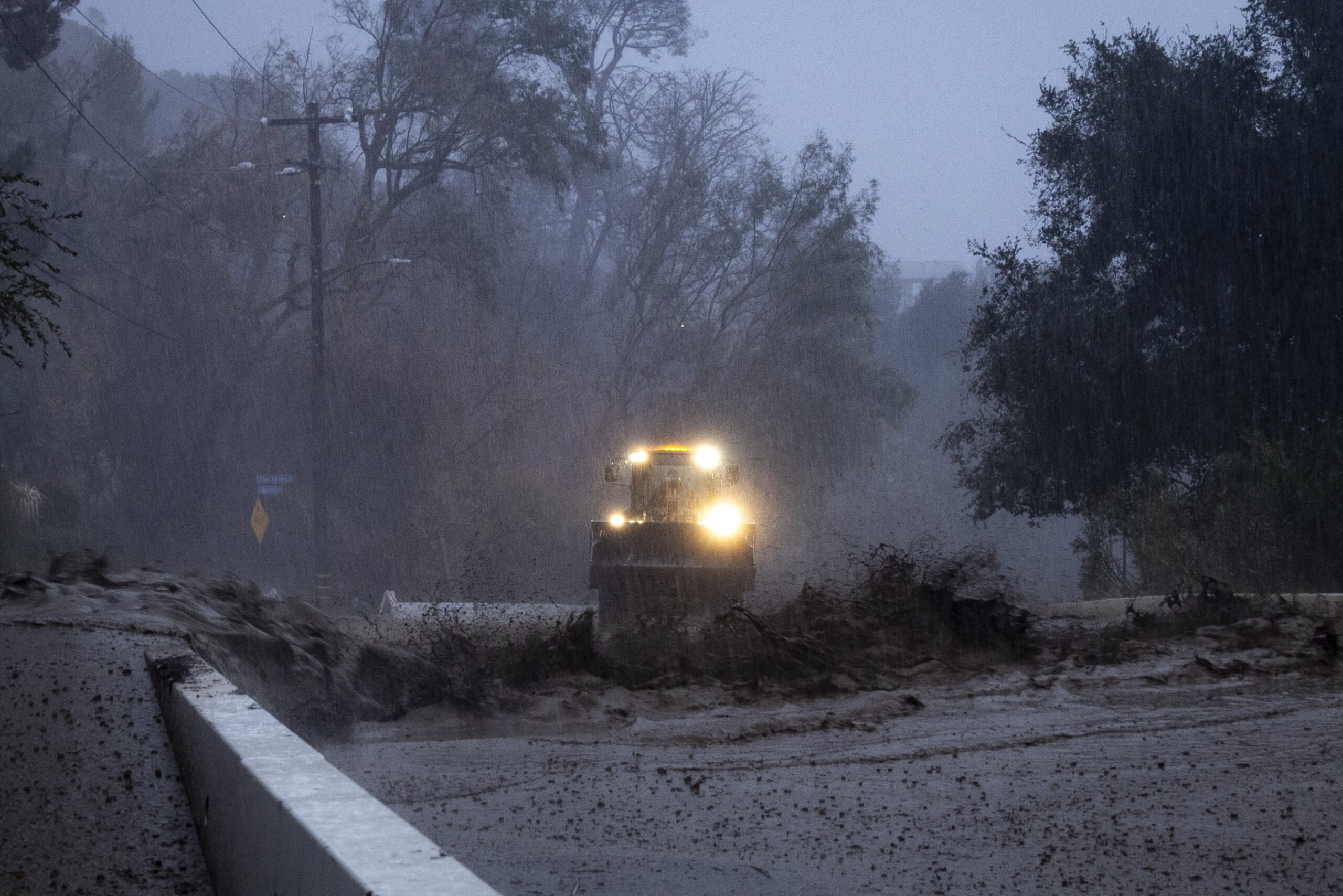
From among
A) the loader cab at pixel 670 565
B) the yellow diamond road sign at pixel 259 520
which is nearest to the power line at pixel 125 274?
the yellow diamond road sign at pixel 259 520

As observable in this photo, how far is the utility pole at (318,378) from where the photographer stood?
1066 inches

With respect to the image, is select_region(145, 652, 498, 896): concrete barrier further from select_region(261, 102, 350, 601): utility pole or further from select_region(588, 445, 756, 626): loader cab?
select_region(261, 102, 350, 601): utility pole

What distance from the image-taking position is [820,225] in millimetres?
46312

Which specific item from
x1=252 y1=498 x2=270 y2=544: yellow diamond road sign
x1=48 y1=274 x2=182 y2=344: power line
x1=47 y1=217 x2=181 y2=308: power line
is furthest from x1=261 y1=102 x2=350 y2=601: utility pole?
x1=47 y1=217 x2=181 y2=308: power line

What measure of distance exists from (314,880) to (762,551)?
1323 inches

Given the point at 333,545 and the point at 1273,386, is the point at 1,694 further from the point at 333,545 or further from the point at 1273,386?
the point at 333,545

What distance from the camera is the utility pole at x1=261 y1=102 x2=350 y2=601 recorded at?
27078mm

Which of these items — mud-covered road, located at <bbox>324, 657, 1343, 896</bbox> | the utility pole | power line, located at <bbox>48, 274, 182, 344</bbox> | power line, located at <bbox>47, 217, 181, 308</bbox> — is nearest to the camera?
mud-covered road, located at <bbox>324, 657, 1343, 896</bbox>

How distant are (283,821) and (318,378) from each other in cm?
2461

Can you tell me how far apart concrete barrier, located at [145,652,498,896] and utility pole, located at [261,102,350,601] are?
21607 millimetres

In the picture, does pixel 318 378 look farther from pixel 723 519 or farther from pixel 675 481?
pixel 723 519

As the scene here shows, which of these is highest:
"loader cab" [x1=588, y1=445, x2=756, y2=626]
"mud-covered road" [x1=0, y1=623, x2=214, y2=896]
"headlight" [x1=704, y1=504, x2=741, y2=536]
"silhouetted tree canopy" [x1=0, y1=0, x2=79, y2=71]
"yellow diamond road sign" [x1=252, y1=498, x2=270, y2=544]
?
"silhouetted tree canopy" [x1=0, y1=0, x2=79, y2=71]

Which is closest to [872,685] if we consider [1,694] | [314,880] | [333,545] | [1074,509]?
[1,694]

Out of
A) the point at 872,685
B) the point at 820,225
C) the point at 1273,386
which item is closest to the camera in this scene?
the point at 872,685
